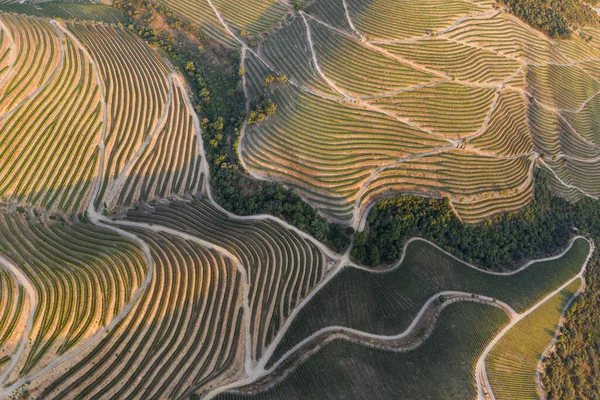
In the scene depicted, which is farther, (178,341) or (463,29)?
(463,29)

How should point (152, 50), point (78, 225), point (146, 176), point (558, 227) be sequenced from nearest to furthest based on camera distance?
point (78, 225) → point (146, 176) → point (558, 227) → point (152, 50)

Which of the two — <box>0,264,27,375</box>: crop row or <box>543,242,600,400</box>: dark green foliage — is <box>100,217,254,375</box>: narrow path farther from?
<box>543,242,600,400</box>: dark green foliage

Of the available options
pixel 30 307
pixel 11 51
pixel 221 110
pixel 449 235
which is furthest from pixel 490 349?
pixel 11 51

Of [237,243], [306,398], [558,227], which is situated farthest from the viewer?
[558,227]

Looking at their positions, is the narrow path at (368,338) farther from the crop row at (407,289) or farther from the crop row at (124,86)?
the crop row at (124,86)

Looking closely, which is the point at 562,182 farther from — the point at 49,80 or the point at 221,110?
the point at 49,80

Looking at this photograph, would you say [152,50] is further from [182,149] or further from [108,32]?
[182,149]

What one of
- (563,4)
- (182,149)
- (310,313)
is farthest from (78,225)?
(563,4)
